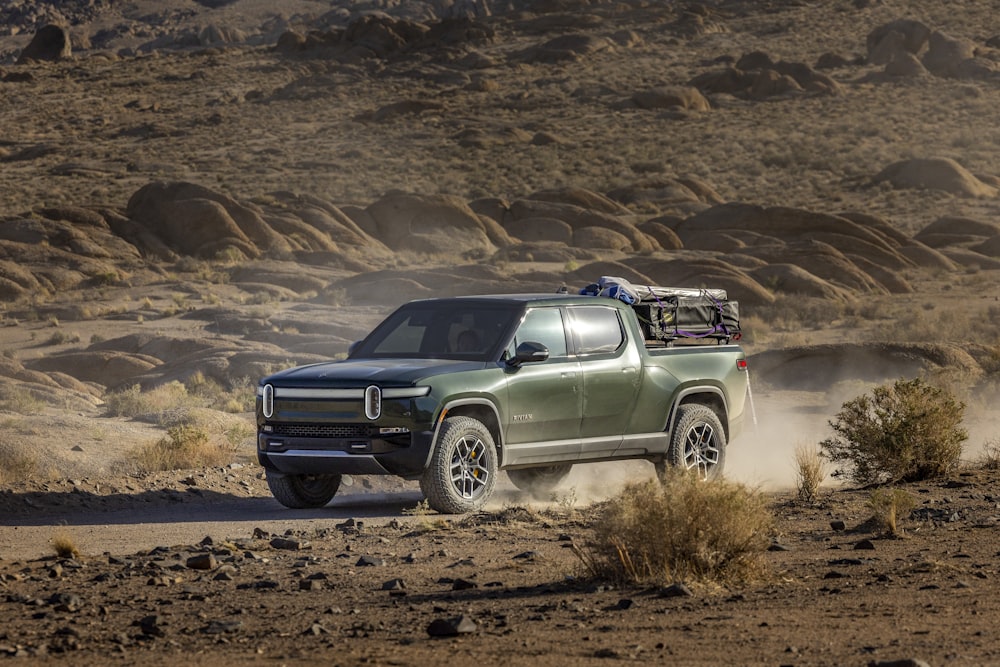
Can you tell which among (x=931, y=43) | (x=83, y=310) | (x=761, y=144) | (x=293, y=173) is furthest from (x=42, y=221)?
(x=931, y=43)

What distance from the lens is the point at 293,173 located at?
72.0 meters

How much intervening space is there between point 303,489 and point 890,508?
4.96 meters

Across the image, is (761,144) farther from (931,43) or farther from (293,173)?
(293,173)

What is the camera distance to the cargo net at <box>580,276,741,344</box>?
12.7 metres

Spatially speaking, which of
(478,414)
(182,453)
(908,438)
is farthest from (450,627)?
(182,453)

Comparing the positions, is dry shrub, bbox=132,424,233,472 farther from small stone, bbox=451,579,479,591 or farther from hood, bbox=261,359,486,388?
small stone, bbox=451,579,479,591

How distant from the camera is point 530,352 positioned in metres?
11.2

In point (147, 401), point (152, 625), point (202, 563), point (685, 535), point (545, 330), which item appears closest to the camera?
point (152, 625)

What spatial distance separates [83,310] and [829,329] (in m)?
20.3

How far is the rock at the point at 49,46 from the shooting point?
114750mm

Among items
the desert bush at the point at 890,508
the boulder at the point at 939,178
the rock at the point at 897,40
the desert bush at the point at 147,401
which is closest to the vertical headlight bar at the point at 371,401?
the desert bush at the point at 890,508

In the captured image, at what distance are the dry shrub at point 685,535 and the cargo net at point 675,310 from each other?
15.8 ft

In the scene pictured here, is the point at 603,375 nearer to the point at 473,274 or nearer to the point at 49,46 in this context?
the point at 473,274

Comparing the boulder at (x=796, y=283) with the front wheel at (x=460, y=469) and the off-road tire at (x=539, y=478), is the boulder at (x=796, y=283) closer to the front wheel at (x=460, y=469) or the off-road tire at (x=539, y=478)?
the off-road tire at (x=539, y=478)
